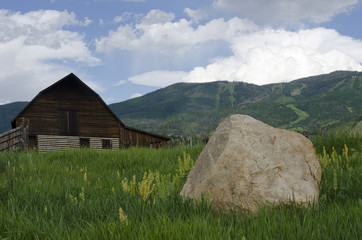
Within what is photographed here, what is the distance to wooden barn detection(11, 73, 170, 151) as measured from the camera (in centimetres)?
3750

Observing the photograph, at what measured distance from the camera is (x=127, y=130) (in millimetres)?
40969

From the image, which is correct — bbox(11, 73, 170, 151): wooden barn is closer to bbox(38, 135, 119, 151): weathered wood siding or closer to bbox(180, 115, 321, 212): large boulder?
bbox(38, 135, 119, 151): weathered wood siding

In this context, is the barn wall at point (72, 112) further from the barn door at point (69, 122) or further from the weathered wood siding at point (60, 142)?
the weathered wood siding at point (60, 142)

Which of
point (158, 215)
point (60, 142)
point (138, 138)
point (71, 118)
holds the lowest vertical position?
point (138, 138)

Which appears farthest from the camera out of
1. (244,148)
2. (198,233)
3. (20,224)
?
(244,148)

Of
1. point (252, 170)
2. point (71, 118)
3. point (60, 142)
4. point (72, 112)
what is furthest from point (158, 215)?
point (72, 112)

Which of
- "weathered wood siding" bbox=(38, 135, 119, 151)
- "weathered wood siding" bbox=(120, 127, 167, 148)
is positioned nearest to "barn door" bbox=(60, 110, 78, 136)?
"weathered wood siding" bbox=(38, 135, 119, 151)

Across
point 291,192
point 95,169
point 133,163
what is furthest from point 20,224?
point 133,163

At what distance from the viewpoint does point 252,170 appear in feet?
12.6

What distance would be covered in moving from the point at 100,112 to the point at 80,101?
2.70 metres

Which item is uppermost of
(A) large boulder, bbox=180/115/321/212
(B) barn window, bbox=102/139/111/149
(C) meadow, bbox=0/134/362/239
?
(A) large boulder, bbox=180/115/321/212

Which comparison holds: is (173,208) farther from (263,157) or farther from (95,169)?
(95,169)

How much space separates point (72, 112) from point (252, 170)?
37.6 m

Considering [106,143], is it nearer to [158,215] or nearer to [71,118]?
[71,118]
